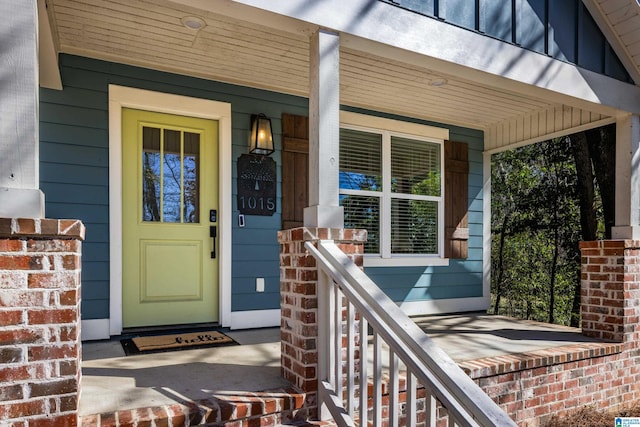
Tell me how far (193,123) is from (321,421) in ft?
8.79

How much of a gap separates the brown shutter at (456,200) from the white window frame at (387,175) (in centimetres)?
16

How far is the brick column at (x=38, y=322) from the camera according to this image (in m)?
1.56

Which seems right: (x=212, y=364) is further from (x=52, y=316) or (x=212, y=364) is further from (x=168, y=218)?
(x=168, y=218)

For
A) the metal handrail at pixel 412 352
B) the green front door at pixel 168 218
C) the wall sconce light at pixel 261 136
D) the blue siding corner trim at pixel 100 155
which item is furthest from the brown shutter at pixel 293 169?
the metal handrail at pixel 412 352

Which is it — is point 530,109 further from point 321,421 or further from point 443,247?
point 321,421

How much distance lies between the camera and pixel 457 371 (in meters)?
1.42

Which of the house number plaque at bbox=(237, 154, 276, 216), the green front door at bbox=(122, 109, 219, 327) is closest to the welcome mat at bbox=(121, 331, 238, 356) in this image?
the green front door at bbox=(122, 109, 219, 327)

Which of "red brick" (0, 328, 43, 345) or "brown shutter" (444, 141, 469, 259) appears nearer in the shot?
"red brick" (0, 328, 43, 345)

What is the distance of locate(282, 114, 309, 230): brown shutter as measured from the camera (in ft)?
13.2

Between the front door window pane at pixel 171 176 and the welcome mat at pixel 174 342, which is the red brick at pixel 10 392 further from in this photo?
the front door window pane at pixel 171 176

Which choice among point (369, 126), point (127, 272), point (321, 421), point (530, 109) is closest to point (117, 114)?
point (127, 272)

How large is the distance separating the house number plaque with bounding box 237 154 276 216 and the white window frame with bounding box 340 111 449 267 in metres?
0.88

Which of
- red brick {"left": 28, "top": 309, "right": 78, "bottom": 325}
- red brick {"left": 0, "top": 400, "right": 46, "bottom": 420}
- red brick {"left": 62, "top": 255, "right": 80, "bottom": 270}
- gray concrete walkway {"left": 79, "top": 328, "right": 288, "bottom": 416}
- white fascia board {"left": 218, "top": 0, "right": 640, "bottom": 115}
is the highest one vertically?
white fascia board {"left": 218, "top": 0, "right": 640, "bottom": 115}

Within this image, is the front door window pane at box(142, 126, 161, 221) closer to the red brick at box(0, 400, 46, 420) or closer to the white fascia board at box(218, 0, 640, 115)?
the white fascia board at box(218, 0, 640, 115)
